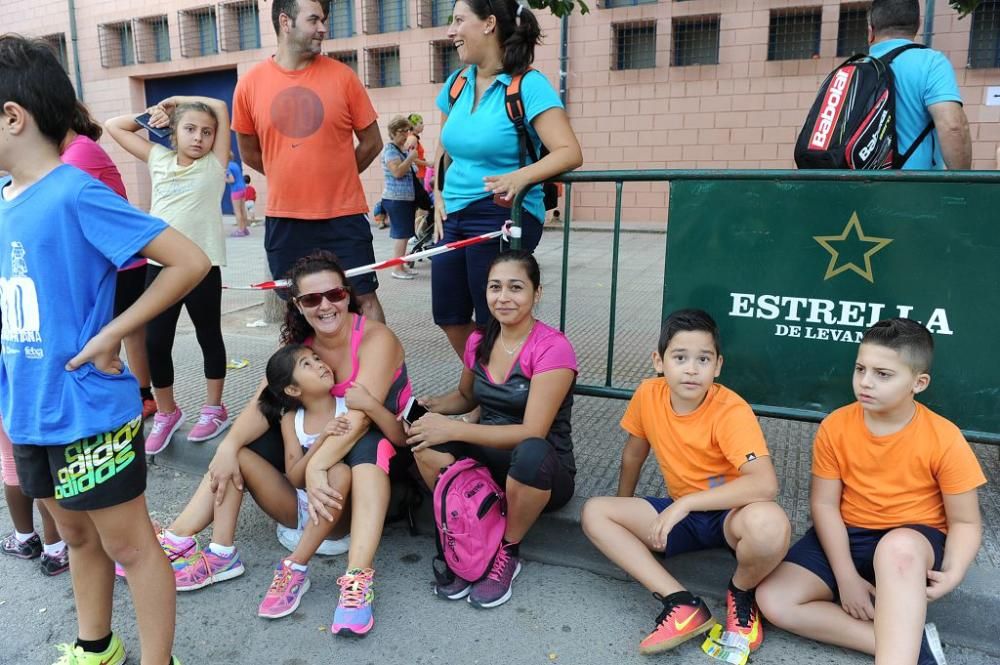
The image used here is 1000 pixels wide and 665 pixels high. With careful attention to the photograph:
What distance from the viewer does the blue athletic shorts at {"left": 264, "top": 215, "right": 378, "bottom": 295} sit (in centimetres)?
364

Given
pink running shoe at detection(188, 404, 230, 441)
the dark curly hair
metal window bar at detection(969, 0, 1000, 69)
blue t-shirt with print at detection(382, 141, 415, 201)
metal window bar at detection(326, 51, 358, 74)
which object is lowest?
pink running shoe at detection(188, 404, 230, 441)

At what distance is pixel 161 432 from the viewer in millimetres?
3678

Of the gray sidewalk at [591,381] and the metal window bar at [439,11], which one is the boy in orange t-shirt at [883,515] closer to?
the gray sidewalk at [591,381]

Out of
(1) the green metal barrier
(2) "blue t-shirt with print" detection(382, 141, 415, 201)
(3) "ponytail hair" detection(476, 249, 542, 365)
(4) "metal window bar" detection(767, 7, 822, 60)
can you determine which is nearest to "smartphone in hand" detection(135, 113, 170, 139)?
(3) "ponytail hair" detection(476, 249, 542, 365)

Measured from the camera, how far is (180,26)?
55.4 ft

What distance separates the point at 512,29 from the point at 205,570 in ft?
7.95

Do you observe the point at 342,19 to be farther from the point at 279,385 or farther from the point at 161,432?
the point at 279,385

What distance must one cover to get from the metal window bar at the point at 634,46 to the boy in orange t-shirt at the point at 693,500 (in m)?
11.9

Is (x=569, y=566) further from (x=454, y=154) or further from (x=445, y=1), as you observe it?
(x=445, y=1)

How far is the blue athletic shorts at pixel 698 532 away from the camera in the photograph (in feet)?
8.14

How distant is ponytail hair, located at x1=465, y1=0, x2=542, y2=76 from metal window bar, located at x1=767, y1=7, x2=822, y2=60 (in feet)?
34.8

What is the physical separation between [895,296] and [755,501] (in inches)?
38.1

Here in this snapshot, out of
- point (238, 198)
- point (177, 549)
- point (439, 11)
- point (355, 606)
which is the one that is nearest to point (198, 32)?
point (238, 198)

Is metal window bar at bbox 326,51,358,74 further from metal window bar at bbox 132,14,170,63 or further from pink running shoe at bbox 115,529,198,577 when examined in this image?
pink running shoe at bbox 115,529,198,577
